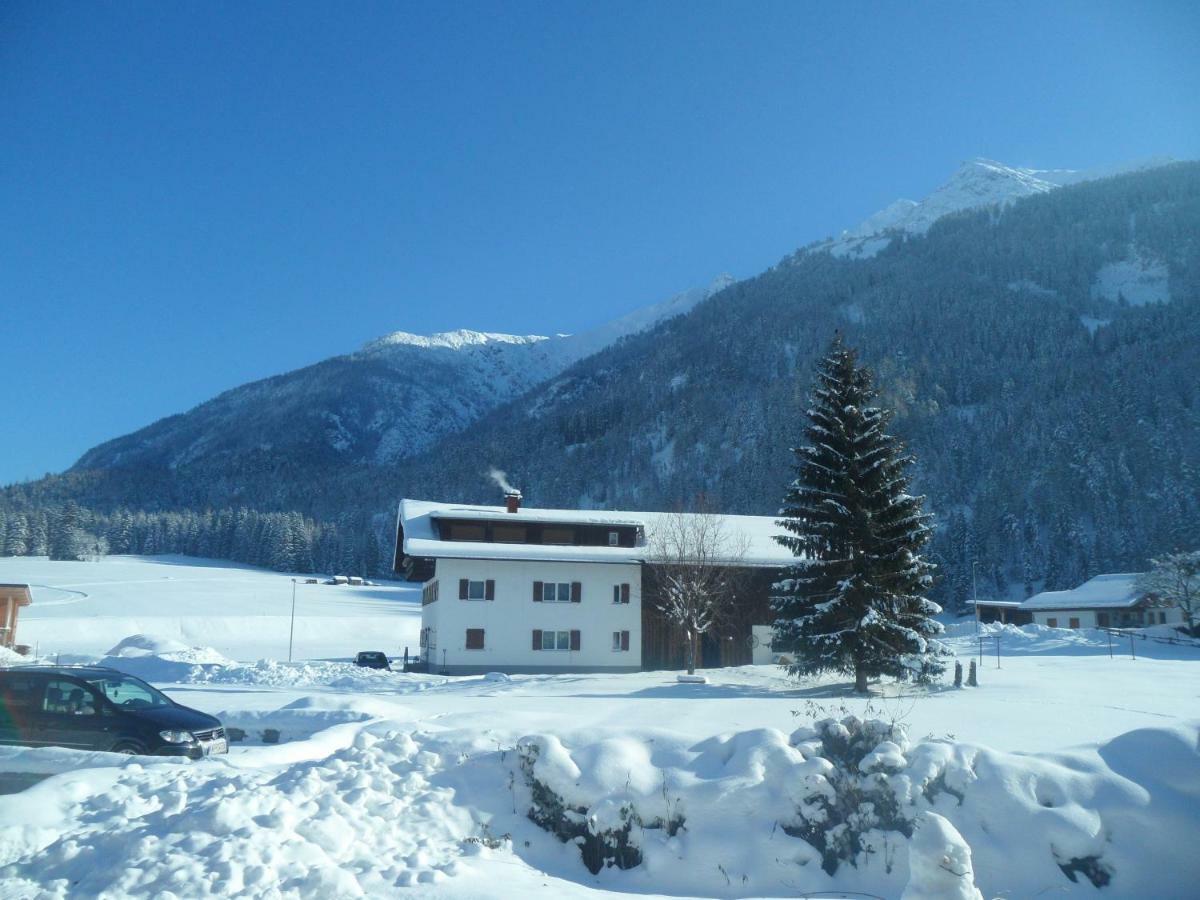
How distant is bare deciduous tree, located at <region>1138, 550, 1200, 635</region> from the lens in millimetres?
62969

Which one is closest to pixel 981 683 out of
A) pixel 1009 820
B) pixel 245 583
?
pixel 1009 820

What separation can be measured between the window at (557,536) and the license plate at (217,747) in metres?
31.2

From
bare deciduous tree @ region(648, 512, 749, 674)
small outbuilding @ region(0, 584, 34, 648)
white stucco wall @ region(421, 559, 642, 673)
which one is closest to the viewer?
bare deciduous tree @ region(648, 512, 749, 674)

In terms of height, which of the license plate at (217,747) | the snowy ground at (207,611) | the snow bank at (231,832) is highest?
the snow bank at (231,832)

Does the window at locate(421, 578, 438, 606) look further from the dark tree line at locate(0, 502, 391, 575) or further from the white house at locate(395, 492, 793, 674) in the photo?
the dark tree line at locate(0, 502, 391, 575)

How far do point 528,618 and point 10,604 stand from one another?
32323 millimetres

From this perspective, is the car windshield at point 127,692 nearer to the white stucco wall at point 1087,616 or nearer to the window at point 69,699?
the window at point 69,699

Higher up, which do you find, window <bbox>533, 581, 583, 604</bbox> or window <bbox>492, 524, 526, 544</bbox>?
window <bbox>492, 524, 526, 544</bbox>

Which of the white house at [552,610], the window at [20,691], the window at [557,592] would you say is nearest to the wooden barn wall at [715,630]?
the white house at [552,610]

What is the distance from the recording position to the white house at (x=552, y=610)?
131 ft

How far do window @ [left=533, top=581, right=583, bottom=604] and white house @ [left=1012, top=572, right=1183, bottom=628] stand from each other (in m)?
57.0

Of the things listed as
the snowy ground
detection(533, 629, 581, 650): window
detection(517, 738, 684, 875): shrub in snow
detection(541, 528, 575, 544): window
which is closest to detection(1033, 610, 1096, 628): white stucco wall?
detection(541, 528, 575, 544): window

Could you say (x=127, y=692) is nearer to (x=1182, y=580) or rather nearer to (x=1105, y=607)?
(x=1182, y=580)

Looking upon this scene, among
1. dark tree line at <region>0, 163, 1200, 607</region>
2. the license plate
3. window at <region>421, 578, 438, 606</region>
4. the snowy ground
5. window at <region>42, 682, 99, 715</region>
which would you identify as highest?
dark tree line at <region>0, 163, 1200, 607</region>
